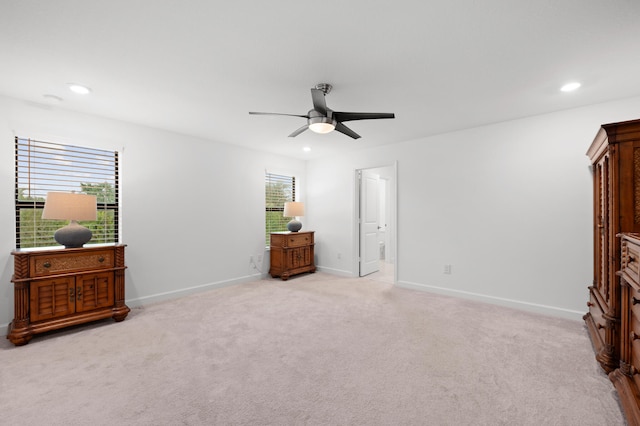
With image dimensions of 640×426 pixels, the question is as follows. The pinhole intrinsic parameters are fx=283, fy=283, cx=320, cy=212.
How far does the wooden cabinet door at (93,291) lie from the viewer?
2.89m

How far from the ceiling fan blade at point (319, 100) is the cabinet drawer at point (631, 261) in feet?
7.15

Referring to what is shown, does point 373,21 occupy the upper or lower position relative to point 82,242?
upper

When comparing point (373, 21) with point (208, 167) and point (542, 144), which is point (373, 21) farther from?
point (208, 167)

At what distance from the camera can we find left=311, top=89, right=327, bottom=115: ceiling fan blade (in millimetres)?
2095

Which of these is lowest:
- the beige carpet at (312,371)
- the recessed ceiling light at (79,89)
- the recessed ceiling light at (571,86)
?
the beige carpet at (312,371)

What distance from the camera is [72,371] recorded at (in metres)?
2.11

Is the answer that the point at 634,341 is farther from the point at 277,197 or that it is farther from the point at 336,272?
the point at 277,197

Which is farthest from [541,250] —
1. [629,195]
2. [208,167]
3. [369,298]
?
[208,167]

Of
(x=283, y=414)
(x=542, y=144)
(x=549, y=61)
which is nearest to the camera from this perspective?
(x=283, y=414)

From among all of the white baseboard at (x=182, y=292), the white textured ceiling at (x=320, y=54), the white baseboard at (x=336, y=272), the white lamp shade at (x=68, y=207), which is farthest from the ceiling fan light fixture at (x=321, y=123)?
the white baseboard at (x=336, y=272)

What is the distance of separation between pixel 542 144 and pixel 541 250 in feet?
4.06

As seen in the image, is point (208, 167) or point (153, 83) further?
point (208, 167)

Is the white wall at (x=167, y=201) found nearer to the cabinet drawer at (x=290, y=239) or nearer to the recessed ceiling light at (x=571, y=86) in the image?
the cabinet drawer at (x=290, y=239)

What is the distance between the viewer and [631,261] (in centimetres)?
179
